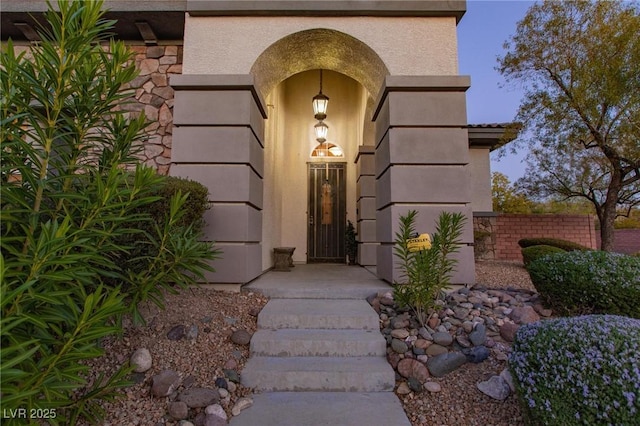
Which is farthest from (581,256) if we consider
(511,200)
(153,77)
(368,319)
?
(511,200)

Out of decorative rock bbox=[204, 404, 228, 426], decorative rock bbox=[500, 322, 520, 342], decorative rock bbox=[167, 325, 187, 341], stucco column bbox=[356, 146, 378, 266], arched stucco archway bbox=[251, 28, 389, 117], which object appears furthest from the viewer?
stucco column bbox=[356, 146, 378, 266]

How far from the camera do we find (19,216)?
5.33 feet

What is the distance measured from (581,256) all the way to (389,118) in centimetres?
250

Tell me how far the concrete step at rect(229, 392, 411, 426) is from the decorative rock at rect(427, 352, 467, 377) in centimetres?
40

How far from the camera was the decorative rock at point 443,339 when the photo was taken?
2.63m

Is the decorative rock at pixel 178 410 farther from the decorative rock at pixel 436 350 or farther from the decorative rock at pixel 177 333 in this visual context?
the decorative rock at pixel 436 350

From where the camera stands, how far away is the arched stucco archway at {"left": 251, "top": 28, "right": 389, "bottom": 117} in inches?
167

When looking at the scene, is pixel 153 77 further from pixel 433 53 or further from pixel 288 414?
pixel 288 414

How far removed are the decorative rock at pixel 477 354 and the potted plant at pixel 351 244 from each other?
4.44 metres

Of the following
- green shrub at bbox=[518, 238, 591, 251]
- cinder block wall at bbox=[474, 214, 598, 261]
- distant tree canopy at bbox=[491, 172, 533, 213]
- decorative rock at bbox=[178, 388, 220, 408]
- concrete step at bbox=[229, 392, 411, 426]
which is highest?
distant tree canopy at bbox=[491, 172, 533, 213]

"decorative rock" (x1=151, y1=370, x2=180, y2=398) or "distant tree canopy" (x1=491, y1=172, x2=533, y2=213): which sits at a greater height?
"distant tree canopy" (x1=491, y1=172, x2=533, y2=213)

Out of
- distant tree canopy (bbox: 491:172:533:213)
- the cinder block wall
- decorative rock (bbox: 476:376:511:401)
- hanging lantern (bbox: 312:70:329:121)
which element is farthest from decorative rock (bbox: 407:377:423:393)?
distant tree canopy (bbox: 491:172:533:213)

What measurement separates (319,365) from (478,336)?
1.36 meters

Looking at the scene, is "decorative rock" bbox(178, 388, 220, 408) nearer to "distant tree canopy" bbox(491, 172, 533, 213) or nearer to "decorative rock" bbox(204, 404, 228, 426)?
"decorative rock" bbox(204, 404, 228, 426)
